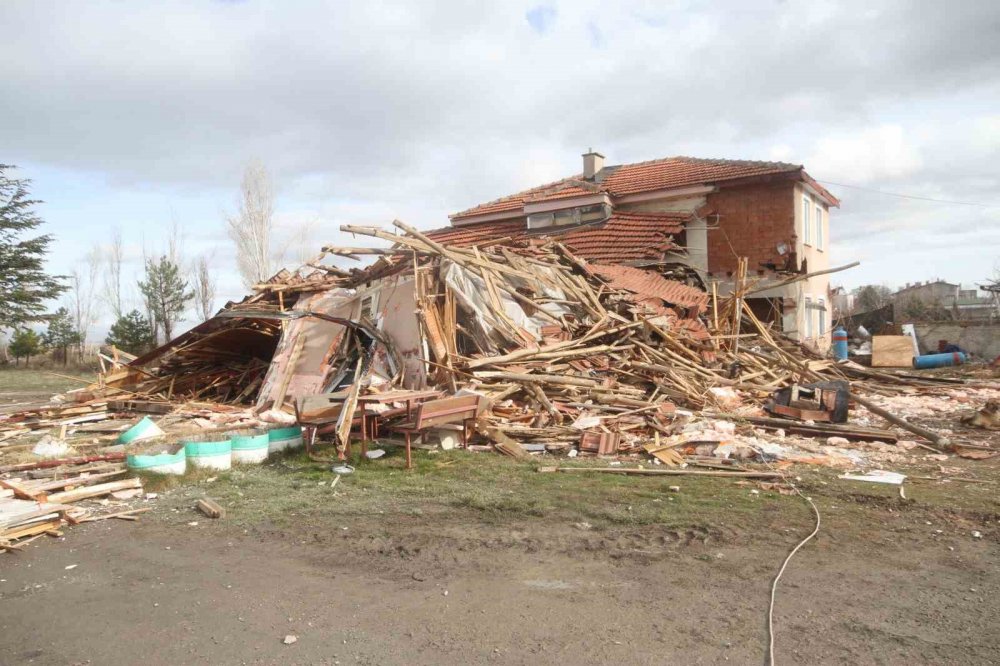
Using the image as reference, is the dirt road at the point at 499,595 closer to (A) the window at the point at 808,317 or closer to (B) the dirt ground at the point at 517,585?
(B) the dirt ground at the point at 517,585

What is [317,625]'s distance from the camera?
4.26 m

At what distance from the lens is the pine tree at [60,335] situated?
129 ft

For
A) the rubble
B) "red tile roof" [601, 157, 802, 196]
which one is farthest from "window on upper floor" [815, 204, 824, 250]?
the rubble

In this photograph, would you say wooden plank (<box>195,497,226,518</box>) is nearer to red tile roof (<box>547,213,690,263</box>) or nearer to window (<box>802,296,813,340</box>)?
red tile roof (<box>547,213,690,263</box>)

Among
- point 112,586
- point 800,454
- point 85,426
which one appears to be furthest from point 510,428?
point 85,426

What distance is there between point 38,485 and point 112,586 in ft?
10.8

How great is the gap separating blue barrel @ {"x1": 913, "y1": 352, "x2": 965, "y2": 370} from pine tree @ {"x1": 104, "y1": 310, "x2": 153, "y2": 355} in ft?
118

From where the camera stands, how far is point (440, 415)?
858 centimetres

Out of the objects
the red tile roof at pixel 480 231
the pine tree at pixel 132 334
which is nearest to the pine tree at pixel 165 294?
the pine tree at pixel 132 334

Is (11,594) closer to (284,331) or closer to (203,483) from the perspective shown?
(203,483)

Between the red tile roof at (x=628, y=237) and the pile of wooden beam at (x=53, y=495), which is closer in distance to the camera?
the pile of wooden beam at (x=53, y=495)

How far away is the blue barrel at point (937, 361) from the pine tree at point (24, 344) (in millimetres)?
42340

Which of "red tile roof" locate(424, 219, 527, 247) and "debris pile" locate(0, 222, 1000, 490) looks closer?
"debris pile" locate(0, 222, 1000, 490)

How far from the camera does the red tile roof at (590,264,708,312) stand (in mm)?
15812
